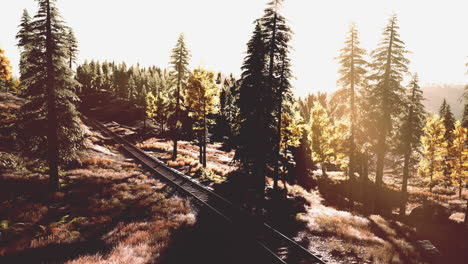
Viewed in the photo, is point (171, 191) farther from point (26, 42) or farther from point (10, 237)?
point (26, 42)

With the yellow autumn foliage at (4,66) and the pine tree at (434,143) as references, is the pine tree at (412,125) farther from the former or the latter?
the yellow autumn foliage at (4,66)

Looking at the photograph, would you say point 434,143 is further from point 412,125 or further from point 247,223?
point 247,223

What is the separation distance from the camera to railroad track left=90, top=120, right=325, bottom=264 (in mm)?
12039

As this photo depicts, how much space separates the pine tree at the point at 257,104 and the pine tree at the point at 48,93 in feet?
44.8

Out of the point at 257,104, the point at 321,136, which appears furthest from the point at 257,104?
the point at 321,136

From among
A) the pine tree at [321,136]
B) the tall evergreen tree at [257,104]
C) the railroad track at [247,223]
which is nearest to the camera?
the railroad track at [247,223]

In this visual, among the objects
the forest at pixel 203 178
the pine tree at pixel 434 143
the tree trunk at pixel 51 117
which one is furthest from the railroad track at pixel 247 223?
the pine tree at pixel 434 143

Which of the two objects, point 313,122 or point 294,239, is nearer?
point 294,239

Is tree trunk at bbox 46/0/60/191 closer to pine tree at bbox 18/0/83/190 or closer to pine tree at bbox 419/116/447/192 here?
pine tree at bbox 18/0/83/190

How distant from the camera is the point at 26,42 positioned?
17.8 metres

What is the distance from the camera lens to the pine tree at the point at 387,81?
22438 millimetres

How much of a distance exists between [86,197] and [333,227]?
16.5 meters

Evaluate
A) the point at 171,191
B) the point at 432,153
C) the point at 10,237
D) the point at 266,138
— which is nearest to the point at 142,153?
the point at 171,191

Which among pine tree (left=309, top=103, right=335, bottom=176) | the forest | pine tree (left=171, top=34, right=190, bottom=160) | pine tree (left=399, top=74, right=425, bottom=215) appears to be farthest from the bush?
pine tree (left=309, top=103, right=335, bottom=176)
